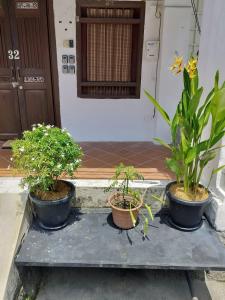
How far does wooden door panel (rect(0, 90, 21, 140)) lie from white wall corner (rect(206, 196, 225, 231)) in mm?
3023

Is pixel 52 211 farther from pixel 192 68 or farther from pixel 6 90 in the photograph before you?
pixel 6 90

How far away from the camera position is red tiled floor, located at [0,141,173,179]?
3.31m

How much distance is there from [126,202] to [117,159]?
111 cm

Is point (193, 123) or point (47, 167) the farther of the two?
point (193, 123)

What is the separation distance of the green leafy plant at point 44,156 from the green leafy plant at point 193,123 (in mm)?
869

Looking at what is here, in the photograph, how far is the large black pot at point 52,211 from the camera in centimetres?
257

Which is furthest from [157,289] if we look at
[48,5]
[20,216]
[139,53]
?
[48,5]

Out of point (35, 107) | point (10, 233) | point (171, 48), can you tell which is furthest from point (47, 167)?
point (171, 48)

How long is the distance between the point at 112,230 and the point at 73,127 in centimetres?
211

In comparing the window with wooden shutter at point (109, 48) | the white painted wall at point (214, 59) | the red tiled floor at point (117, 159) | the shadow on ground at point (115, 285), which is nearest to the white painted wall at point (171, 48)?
the window with wooden shutter at point (109, 48)

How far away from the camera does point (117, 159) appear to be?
3.79 meters

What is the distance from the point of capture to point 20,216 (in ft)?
8.79

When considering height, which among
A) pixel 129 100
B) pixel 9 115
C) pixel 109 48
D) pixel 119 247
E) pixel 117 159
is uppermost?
pixel 109 48

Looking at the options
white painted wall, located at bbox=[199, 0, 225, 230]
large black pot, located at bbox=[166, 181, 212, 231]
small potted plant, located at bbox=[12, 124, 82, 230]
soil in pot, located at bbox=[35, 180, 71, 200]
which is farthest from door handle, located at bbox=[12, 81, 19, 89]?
large black pot, located at bbox=[166, 181, 212, 231]
